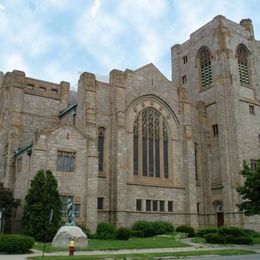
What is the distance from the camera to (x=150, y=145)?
40969 mm

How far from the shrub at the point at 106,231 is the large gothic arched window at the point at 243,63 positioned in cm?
2681

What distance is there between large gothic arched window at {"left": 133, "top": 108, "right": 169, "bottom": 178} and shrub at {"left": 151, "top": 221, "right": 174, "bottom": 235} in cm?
539

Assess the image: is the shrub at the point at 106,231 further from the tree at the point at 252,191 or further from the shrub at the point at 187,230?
the tree at the point at 252,191

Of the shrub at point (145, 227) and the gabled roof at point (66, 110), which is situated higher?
the gabled roof at point (66, 110)

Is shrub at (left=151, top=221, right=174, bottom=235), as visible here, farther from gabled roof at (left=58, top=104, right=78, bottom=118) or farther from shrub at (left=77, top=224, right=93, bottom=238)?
gabled roof at (left=58, top=104, right=78, bottom=118)

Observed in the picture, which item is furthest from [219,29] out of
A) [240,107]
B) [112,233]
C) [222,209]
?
[112,233]

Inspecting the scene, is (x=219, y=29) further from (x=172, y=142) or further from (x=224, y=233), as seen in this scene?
(x=224, y=233)

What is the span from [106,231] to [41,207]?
6189mm

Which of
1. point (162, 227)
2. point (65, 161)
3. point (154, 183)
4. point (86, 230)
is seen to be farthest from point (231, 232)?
point (65, 161)

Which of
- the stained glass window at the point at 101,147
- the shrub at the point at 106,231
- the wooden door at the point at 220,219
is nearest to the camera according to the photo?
the shrub at the point at 106,231

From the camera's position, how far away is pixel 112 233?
1236 inches

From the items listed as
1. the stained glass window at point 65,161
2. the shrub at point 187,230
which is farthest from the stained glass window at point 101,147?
the shrub at point 187,230

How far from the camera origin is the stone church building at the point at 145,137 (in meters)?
32.9

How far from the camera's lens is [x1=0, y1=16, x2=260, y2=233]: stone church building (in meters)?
32.9
